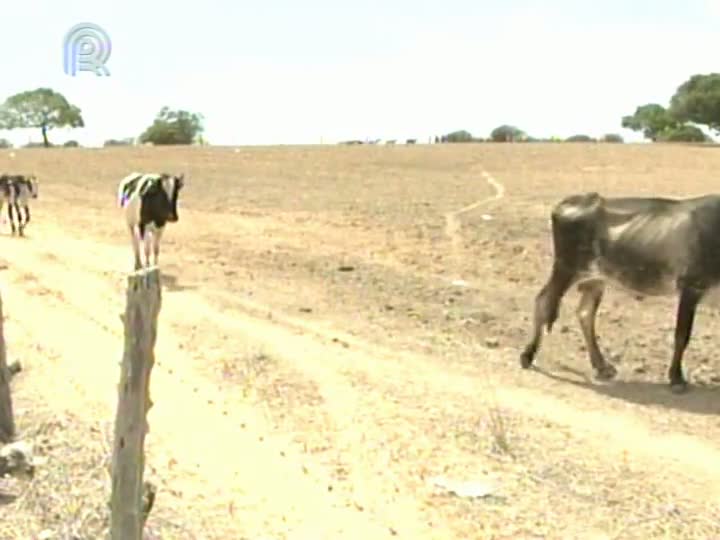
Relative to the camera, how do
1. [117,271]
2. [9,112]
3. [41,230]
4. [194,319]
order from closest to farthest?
[194,319] → [117,271] → [41,230] → [9,112]

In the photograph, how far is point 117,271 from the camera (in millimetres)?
14992

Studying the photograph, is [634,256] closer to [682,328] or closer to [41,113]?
[682,328]

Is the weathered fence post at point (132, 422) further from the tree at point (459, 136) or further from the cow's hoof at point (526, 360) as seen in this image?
the tree at point (459, 136)

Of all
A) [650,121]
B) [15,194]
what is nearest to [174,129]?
[650,121]

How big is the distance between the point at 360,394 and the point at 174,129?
68435 mm

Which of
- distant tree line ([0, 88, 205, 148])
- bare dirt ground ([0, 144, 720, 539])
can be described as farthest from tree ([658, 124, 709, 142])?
bare dirt ground ([0, 144, 720, 539])

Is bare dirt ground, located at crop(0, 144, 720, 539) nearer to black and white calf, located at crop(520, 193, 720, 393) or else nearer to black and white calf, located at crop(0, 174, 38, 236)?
black and white calf, located at crop(520, 193, 720, 393)

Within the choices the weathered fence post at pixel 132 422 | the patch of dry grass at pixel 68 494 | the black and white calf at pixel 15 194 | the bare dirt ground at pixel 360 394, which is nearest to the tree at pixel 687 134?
the bare dirt ground at pixel 360 394

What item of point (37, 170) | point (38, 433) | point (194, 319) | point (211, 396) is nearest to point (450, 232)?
point (194, 319)

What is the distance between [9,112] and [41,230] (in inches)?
1792

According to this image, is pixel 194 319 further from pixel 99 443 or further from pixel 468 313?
pixel 99 443

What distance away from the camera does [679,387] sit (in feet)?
30.2

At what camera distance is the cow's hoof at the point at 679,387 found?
9.19 metres

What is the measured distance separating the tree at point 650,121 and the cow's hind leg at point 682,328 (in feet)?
177
